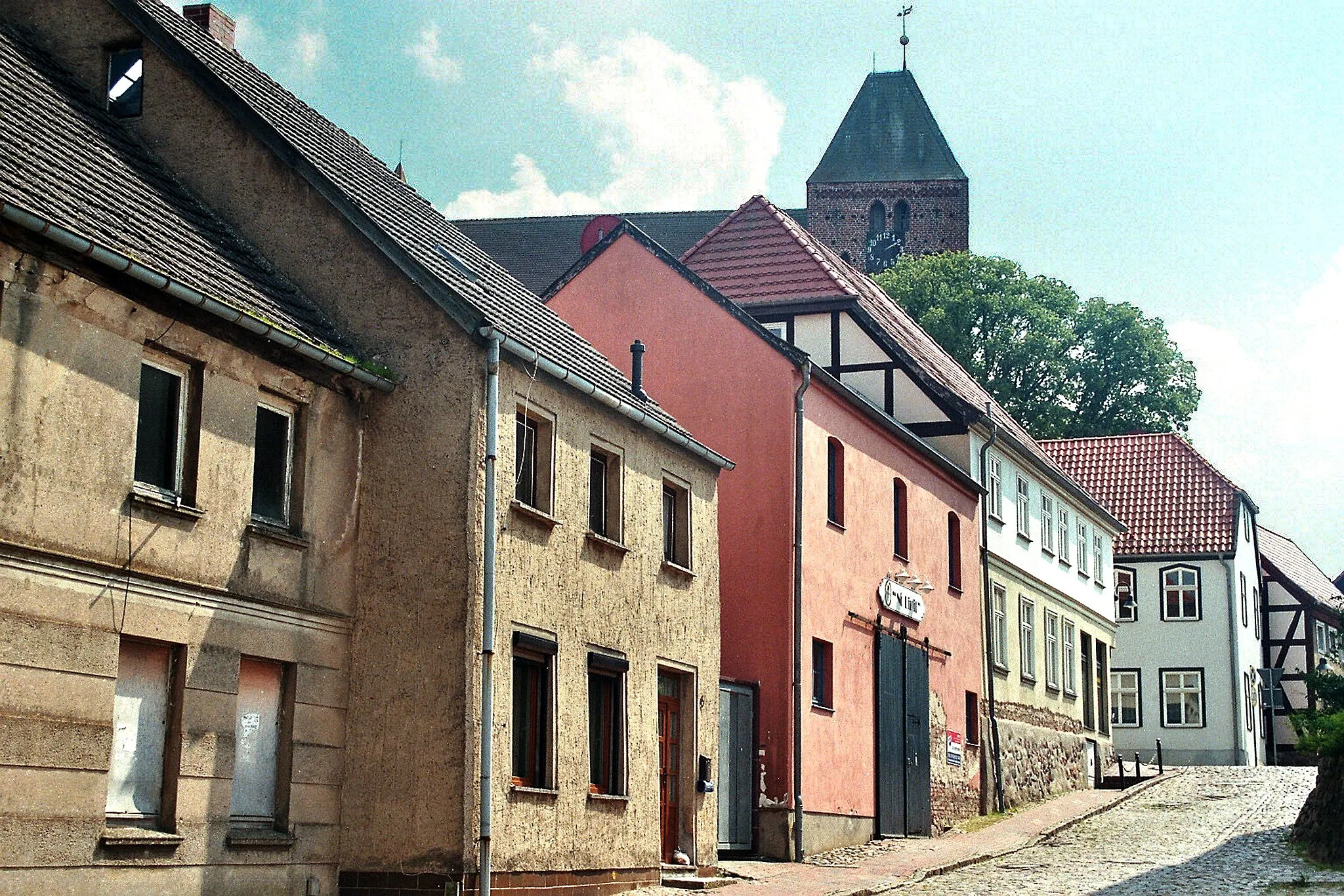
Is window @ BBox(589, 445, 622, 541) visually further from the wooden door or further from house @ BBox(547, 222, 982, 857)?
house @ BBox(547, 222, 982, 857)

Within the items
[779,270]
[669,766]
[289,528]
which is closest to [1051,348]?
[779,270]

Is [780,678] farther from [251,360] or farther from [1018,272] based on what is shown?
[1018,272]

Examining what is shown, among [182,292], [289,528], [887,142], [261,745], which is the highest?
[887,142]

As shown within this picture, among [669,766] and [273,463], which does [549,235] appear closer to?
[669,766]

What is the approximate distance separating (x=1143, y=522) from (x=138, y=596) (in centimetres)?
4380

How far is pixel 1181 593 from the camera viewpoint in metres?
52.2

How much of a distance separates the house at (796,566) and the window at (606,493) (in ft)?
9.83

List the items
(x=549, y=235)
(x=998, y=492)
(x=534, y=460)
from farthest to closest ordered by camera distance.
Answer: (x=549, y=235), (x=998, y=492), (x=534, y=460)

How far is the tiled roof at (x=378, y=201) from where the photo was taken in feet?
55.4

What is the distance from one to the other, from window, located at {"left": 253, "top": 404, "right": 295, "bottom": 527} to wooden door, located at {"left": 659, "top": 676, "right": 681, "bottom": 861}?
20.8 feet

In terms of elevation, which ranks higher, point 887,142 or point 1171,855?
point 887,142

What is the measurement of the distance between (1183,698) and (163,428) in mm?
43012

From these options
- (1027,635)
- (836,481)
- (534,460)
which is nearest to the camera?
(534,460)

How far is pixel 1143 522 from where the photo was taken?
53312 mm
